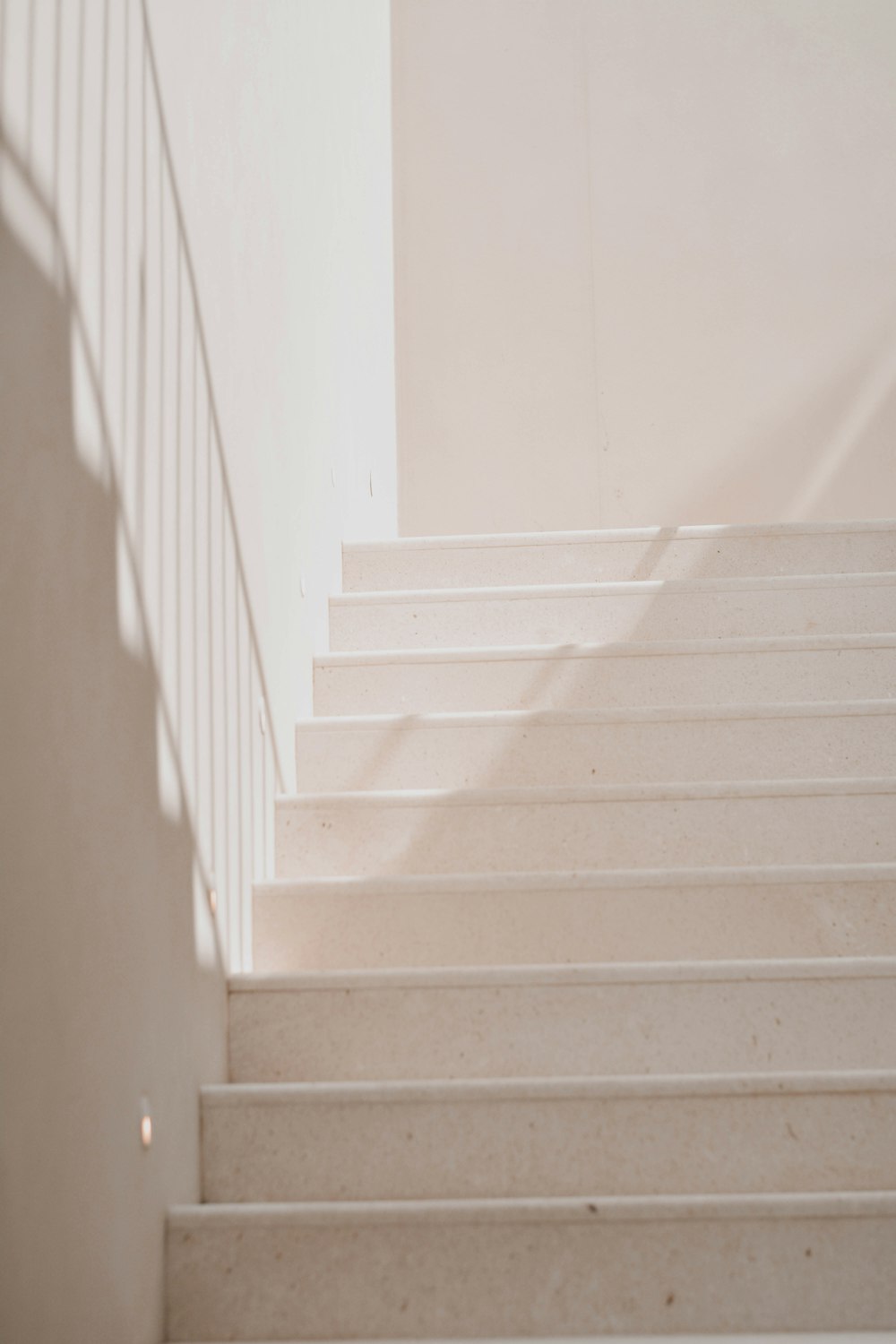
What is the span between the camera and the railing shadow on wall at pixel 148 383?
1497mm

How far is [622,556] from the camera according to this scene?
3.58 metres

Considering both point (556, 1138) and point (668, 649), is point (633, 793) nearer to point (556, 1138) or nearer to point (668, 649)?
point (668, 649)

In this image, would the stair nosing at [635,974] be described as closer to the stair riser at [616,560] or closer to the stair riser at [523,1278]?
the stair riser at [523,1278]

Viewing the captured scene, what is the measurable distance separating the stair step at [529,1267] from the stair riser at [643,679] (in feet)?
4.40

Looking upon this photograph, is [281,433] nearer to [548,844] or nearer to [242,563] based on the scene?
[242,563]

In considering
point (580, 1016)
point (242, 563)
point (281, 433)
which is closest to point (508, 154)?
point (281, 433)

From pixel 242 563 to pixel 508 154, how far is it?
3.71m

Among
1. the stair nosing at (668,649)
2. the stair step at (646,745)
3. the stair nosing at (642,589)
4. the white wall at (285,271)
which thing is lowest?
the stair step at (646,745)

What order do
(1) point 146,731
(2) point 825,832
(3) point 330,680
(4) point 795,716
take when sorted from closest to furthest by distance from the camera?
(1) point 146,731 → (2) point 825,832 → (4) point 795,716 → (3) point 330,680

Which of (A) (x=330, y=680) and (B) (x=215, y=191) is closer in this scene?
(B) (x=215, y=191)

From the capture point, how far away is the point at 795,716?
275 centimetres

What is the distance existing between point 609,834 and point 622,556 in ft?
3.97

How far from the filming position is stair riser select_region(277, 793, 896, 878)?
251cm

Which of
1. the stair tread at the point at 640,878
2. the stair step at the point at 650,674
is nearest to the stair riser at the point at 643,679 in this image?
the stair step at the point at 650,674
